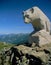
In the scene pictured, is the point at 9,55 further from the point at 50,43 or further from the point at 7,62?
the point at 50,43

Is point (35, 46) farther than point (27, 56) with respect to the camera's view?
Yes

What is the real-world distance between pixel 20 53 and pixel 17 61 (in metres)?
0.85

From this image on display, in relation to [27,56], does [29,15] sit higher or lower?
higher

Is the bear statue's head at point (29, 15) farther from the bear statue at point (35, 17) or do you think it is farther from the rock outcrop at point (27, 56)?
the rock outcrop at point (27, 56)

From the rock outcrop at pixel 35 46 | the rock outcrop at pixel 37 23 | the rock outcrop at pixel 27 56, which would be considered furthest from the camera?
the rock outcrop at pixel 37 23

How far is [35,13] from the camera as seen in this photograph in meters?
21.6

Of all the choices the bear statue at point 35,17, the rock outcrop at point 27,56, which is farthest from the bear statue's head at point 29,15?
the rock outcrop at point 27,56

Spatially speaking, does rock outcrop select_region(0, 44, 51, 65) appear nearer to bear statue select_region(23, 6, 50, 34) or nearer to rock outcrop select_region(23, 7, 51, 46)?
rock outcrop select_region(23, 7, 51, 46)

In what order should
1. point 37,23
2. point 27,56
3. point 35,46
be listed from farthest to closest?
point 37,23, point 35,46, point 27,56

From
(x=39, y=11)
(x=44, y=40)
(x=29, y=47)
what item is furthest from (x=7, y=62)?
(x=39, y=11)

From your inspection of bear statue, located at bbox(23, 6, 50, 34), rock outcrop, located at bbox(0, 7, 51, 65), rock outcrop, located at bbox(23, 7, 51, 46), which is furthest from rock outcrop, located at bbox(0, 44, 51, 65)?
bear statue, located at bbox(23, 6, 50, 34)

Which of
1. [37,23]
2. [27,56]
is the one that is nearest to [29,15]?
[37,23]

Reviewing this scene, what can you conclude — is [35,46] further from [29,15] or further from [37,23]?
[29,15]

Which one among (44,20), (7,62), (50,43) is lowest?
(7,62)
